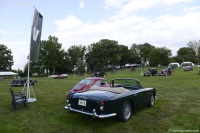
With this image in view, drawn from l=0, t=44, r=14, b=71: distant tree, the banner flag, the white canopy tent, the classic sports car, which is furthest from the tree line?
the classic sports car

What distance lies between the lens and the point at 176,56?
7944cm

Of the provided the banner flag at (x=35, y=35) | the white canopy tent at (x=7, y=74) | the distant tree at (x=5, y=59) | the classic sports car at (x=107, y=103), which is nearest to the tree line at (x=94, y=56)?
the distant tree at (x=5, y=59)

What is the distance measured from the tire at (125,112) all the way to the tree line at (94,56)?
53274 mm

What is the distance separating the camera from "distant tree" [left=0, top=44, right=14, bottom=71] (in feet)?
218

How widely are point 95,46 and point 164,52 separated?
28.4 metres

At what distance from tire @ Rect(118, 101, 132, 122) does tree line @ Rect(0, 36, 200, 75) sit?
5327 cm

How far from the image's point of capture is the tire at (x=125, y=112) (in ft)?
16.8

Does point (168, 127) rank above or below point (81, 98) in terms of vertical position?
below

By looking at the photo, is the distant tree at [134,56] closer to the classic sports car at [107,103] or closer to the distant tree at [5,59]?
the distant tree at [5,59]

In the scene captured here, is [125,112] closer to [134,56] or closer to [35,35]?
[35,35]

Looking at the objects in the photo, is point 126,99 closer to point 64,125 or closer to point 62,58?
point 64,125

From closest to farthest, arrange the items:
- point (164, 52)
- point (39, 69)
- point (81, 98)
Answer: point (81, 98) < point (164, 52) < point (39, 69)

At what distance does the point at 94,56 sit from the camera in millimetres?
73500

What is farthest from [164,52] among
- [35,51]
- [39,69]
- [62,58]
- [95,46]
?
[35,51]
